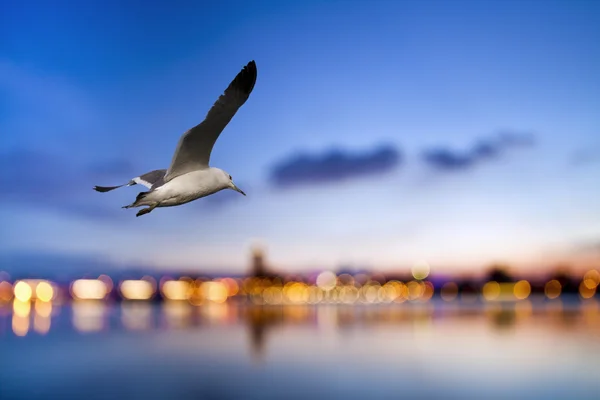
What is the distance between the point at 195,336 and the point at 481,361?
134ft

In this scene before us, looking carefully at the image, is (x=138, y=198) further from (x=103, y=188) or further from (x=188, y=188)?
(x=103, y=188)

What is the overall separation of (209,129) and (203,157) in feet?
1.08

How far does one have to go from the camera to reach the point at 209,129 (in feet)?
22.1

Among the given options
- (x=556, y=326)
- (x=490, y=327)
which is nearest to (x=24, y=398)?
(x=490, y=327)

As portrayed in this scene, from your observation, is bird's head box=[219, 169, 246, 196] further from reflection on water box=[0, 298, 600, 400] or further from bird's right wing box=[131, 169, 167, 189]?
reflection on water box=[0, 298, 600, 400]

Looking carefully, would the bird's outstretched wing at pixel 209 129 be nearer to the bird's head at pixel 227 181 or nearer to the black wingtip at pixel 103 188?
the bird's head at pixel 227 181

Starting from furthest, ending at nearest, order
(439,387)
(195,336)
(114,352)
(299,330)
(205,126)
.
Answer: (299,330) < (195,336) < (114,352) < (439,387) < (205,126)

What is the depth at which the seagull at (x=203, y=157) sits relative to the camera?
630cm

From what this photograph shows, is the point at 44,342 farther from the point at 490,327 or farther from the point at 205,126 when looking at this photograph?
the point at 205,126

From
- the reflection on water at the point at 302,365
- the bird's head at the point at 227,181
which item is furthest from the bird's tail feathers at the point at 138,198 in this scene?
the reflection on water at the point at 302,365

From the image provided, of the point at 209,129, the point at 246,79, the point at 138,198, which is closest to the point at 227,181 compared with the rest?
the point at 209,129

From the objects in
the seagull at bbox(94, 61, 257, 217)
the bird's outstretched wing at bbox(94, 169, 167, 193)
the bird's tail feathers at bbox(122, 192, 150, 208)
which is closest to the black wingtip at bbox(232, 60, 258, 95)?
the seagull at bbox(94, 61, 257, 217)

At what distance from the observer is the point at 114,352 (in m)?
64.4

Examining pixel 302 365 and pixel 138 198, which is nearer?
pixel 138 198
